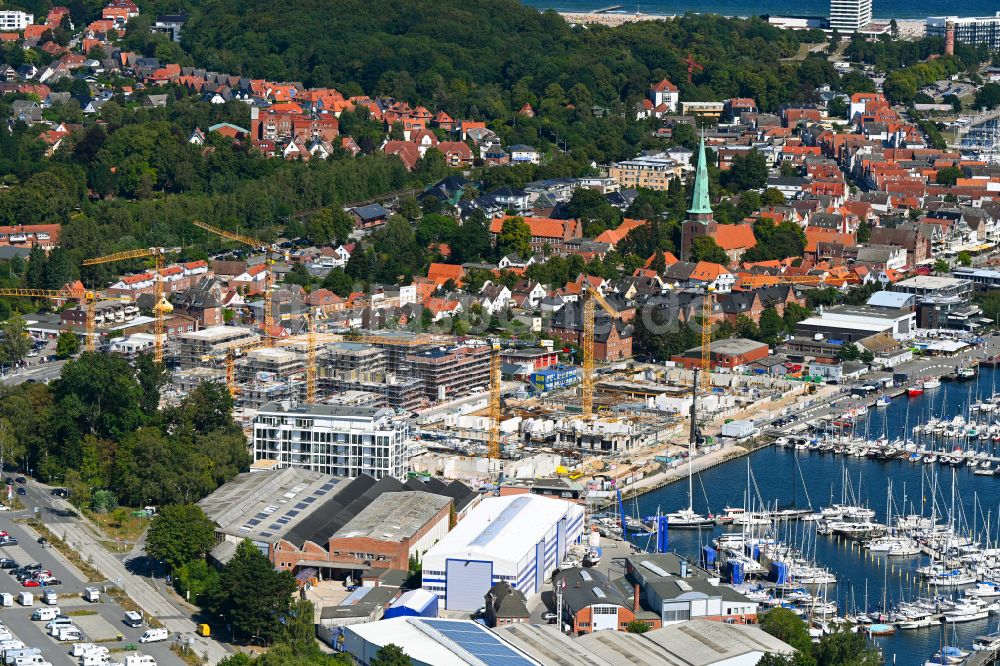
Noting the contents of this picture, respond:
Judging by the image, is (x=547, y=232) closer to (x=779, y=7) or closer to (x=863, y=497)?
(x=863, y=497)

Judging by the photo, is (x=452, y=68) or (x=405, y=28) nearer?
(x=452, y=68)

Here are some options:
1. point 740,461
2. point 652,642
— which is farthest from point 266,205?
point 652,642

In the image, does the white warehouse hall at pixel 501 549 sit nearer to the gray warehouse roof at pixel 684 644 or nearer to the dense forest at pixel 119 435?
the gray warehouse roof at pixel 684 644

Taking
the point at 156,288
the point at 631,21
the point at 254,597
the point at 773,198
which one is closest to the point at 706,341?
the point at 156,288

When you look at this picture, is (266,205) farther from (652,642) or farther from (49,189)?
(652,642)

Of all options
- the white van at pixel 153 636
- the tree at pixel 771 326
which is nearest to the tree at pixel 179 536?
the white van at pixel 153 636

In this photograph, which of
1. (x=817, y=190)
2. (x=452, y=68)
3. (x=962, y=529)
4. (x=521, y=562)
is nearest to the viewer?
(x=521, y=562)

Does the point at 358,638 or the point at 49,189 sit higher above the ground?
the point at 49,189
